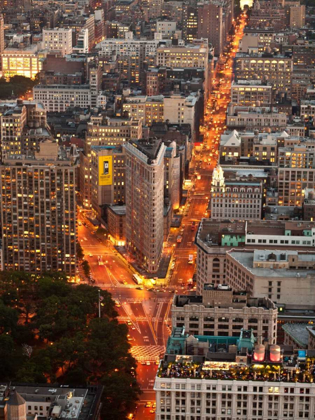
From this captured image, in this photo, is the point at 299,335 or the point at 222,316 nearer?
the point at 222,316

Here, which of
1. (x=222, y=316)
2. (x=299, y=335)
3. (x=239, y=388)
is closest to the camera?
(x=239, y=388)

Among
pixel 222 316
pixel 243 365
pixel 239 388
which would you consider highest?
pixel 222 316

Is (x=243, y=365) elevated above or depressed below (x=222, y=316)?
below

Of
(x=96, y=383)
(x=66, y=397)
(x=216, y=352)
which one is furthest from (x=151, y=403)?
(x=216, y=352)

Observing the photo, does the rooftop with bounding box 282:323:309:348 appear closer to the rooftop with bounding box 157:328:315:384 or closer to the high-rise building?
the high-rise building

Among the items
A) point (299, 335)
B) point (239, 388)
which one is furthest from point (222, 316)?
point (299, 335)

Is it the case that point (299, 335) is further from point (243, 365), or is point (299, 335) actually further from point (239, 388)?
point (239, 388)

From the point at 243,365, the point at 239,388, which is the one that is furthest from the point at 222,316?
the point at 239,388

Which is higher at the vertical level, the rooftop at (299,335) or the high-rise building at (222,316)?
the high-rise building at (222,316)

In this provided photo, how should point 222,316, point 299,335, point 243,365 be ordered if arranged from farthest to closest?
1. point 299,335
2. point 222,316
3. point 243,365

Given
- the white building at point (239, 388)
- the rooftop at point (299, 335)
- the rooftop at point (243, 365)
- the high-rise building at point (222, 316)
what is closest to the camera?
the white building at point (239, 388)

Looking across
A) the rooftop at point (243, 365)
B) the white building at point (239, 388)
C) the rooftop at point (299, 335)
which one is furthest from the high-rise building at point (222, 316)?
the white building at point (239, 388)

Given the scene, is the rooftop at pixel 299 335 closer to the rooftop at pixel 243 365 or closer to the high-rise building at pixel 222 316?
the high-rise building at pixel 222 316
